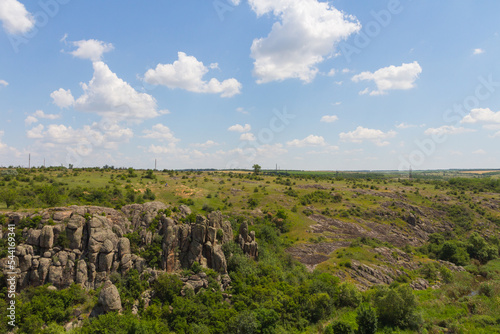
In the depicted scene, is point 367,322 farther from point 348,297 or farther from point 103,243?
point 103,243

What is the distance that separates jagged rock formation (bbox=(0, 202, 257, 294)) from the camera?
3750 cm

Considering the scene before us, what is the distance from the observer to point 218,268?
165 ft

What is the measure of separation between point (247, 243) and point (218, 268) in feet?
36.0

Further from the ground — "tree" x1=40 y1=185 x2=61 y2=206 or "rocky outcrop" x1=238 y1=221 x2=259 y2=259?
"tree" x1=40 y1=185 x2=61 y2=206

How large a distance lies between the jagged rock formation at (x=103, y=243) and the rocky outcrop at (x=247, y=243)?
210 inches

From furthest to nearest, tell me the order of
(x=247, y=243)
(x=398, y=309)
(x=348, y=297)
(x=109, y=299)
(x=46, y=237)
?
(x=247, y=243) < (x=348, y=297) < (x=398, y=309) < (x=46, y=237) < (x=109, y=299)

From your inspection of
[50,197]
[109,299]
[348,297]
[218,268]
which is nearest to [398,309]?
[348,297]

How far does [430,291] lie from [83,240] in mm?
77357

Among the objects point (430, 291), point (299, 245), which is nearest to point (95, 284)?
point (299, 245)

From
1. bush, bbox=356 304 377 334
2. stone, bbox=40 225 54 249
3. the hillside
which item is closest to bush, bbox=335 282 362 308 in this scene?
the hillside

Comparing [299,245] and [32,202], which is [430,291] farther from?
[32,202]

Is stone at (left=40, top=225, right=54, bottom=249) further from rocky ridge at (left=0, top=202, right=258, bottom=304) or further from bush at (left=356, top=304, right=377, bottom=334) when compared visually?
bush at (left=356, top=304, right=377, bottom=334)

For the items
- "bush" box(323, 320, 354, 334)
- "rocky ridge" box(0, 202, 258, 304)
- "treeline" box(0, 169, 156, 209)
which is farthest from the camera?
"treeline" box(0, 169, 156, 209)

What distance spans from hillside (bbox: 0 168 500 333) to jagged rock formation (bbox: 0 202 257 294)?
18 cm
